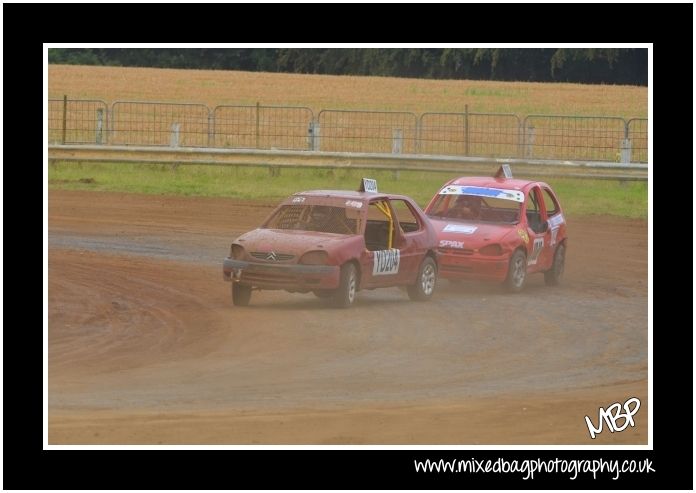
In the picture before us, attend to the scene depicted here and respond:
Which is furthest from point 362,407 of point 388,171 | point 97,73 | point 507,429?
point 97,73

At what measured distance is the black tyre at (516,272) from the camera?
17125mm

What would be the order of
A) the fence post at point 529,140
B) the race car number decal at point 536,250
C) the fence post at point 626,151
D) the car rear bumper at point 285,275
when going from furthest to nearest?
the fence post at point 529,140
the fence post at point 626,151
the race car number decal at point 536,250
the car rear bumper at point 285,275

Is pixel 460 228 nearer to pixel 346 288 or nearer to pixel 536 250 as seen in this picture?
pixel 536 250

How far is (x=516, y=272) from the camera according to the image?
17266 millimetres

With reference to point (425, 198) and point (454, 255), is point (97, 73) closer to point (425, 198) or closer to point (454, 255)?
point (425, 198)

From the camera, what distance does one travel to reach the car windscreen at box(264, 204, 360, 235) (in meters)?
15.7

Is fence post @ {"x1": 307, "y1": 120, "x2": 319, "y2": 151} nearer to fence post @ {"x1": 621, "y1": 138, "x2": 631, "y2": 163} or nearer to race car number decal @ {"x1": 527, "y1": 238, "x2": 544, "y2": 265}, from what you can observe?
fence post @ {"x1": 621, "y1": 138, "x2": 631, "y2": 163}

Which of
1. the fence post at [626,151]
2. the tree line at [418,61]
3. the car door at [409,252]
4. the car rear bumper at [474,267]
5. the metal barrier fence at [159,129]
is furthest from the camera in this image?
the tree line at [418,61]

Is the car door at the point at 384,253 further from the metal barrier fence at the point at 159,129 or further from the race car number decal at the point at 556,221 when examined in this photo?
the metal barrier fence at the point at 159,129

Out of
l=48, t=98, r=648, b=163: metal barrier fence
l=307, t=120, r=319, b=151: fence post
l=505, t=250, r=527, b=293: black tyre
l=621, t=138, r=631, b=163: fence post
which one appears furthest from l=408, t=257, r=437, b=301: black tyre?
l=307, t=120, r=319, b=151: fence post

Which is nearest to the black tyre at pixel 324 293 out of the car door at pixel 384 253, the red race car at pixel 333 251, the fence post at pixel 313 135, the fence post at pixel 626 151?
the red race car at pixel 333 251

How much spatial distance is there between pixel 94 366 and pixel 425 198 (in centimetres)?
1720

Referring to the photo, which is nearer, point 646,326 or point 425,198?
point 646,326

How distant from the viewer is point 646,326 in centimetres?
1473
